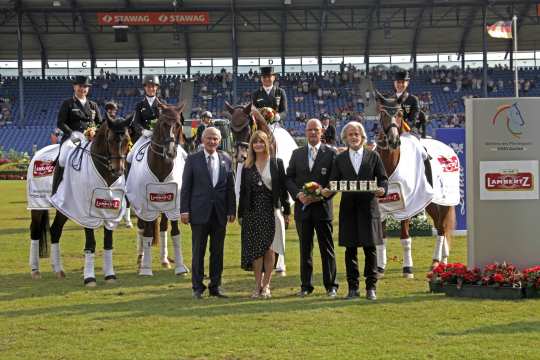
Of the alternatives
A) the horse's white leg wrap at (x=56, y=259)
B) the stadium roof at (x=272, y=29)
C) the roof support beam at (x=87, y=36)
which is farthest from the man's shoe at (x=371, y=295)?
the roof support beam at (x=87, y=36)

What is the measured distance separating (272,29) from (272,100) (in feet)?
135

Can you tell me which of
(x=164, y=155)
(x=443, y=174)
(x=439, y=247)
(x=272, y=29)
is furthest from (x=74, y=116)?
(x=272, y=29)

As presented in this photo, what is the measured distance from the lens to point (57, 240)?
43.4 ft

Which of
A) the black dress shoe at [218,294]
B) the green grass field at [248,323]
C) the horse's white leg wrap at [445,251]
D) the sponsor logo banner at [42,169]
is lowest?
the green grass field at [248,323]

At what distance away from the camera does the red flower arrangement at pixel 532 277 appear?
1018 cm

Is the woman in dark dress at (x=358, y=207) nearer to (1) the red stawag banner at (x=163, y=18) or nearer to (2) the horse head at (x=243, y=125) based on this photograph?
(2) the horse head at (x=243, y=125)

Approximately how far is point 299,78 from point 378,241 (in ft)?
161

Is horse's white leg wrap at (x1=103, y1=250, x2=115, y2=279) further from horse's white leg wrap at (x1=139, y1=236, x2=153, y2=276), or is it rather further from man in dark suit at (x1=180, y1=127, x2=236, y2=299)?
man in dark suit at (x1=180, y1=127, x2=236, y2=299)

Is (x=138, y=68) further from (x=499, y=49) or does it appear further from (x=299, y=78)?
(x=499, y=49)

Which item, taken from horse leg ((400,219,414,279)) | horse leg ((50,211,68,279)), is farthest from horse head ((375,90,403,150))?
horse leg ((50,211,68,279))

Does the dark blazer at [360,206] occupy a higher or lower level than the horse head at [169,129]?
lower

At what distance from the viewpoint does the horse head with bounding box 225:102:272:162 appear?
12.4 m

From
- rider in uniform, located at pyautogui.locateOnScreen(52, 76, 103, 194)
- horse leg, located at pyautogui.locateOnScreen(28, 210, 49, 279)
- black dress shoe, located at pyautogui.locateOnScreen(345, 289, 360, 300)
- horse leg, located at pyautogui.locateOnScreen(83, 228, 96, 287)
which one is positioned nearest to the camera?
black dress shoe, located at pyautogui.locateOnScreen(345, 289, 360, 300)

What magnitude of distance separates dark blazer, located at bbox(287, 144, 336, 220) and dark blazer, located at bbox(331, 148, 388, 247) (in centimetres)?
25
